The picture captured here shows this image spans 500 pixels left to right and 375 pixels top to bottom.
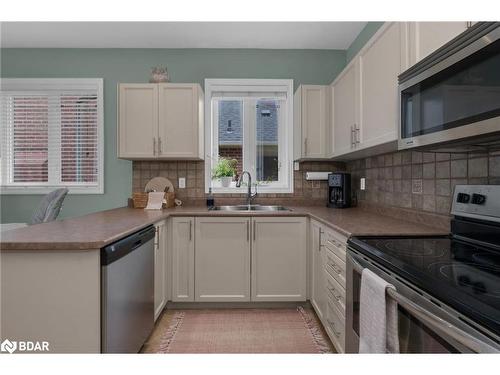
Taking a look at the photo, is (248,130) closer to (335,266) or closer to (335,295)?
(335,266)

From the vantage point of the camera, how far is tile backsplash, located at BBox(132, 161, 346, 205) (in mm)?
3207

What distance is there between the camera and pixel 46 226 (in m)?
1.67

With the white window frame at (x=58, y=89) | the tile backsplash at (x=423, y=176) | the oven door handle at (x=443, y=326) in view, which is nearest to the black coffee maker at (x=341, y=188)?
A: the tile backsplash at (x=423, y=176)

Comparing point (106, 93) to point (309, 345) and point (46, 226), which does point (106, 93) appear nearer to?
point (46, 226)

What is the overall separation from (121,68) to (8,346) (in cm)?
281

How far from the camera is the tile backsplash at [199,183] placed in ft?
10.5

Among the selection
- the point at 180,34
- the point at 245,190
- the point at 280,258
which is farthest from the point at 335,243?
the point at 180,34

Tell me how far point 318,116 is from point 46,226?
2.38 metres

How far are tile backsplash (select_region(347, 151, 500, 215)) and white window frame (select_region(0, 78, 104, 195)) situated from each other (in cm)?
274

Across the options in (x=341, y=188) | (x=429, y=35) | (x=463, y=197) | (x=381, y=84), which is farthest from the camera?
(x=341, y=188)

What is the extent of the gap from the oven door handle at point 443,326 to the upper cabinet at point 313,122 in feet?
6.65

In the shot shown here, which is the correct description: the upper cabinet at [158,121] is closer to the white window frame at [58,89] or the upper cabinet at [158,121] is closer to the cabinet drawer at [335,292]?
the white window frame at [58,89]

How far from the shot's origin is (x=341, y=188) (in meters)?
2.84

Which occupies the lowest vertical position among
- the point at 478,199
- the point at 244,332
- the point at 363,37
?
the point at 244,332
